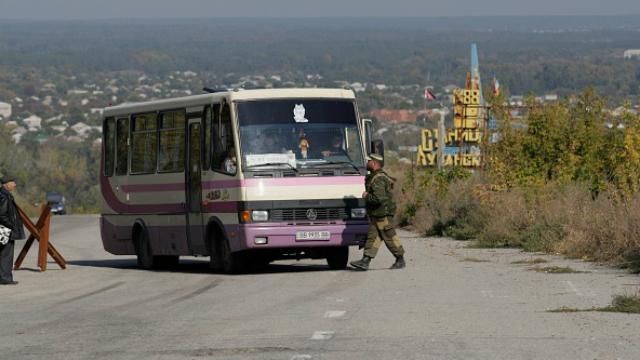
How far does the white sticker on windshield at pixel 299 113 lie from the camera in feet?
77.8

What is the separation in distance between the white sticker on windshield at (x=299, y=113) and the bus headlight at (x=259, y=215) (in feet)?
4.96

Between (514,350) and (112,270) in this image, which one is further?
(112,270)

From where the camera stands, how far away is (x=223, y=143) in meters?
23.7

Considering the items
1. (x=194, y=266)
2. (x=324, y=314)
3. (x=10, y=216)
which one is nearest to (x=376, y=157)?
(x=10, y=216)

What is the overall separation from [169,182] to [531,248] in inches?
266

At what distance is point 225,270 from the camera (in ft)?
79.4

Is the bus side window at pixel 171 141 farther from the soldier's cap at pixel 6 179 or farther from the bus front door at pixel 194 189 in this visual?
the soldier's cap at pixel 6 179

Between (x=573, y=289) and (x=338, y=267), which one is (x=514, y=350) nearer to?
(x=573, y=289)

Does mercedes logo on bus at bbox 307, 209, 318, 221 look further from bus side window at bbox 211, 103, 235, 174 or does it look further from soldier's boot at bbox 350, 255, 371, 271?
bus side window at bbox 211, 103, 235, 174

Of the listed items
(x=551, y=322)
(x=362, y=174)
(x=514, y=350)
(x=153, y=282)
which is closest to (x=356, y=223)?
(x=362, y=174)

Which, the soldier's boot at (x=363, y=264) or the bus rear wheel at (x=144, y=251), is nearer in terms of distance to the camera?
the soldier's boot at (x=363, y=264)

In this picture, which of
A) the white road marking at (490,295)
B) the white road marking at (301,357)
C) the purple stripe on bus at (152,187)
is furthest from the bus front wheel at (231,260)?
the white road marking at (301,357)

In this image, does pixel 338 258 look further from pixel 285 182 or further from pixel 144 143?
pixel 144 143

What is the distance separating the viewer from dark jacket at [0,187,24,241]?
23.2m
